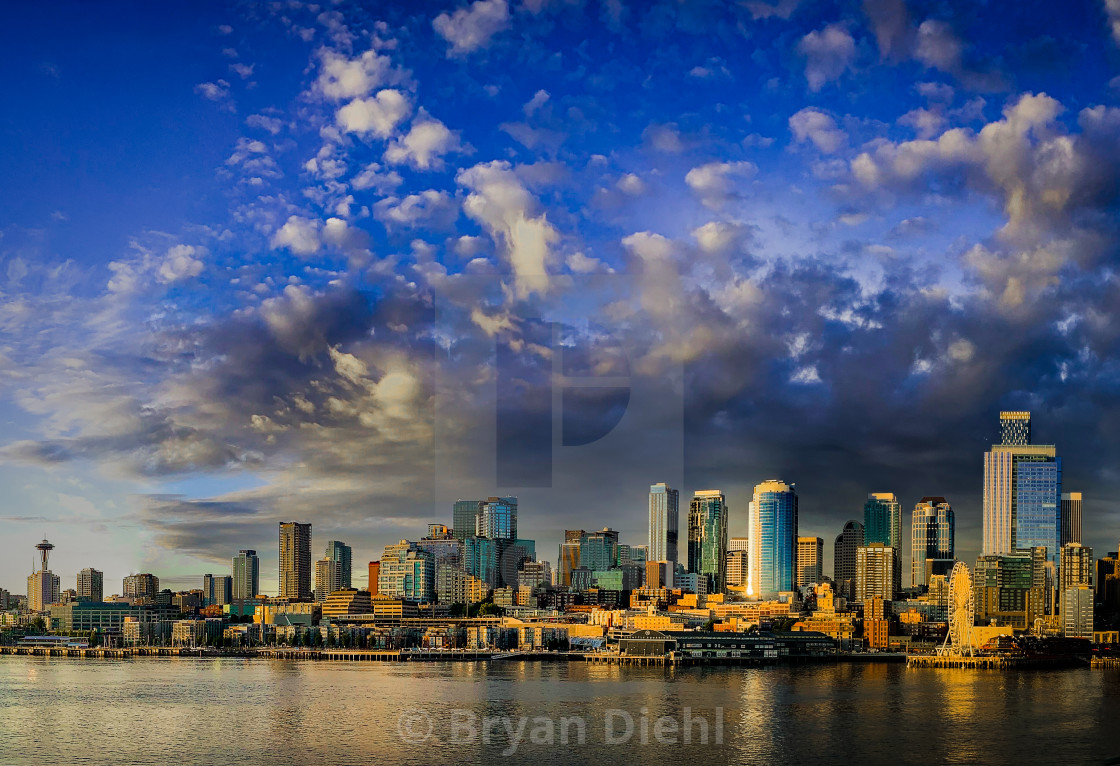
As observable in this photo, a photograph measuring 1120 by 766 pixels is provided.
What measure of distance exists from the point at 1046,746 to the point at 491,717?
2164 centimetres

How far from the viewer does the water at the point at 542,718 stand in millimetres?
40188

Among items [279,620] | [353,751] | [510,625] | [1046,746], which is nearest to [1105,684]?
[1046,746]

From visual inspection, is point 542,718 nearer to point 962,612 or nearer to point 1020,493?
point 962,612

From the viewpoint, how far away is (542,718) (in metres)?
50.3

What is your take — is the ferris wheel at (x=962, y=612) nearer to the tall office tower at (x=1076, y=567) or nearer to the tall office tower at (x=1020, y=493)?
the tall office tower at (x=1076, y=567)

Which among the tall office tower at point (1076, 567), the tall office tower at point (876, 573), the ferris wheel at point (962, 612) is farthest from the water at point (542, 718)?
the tall office tower at point (876, 573)

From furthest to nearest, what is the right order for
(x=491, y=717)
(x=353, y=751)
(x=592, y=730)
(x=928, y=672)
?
(x=928, y=672)
(x=491, y=717)
(x=592, y=730)
(x=353, y=751)

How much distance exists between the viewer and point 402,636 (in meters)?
137

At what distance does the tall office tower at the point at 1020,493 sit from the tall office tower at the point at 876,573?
20.6 meters

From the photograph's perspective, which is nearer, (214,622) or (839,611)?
(214,622)

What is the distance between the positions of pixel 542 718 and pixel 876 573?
14505 cm

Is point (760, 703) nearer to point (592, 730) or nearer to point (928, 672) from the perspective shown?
point (592, 730)

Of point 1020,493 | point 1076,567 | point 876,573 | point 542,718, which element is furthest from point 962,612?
point 1020,493

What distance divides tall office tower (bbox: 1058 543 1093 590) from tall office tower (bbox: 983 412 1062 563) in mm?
21263
